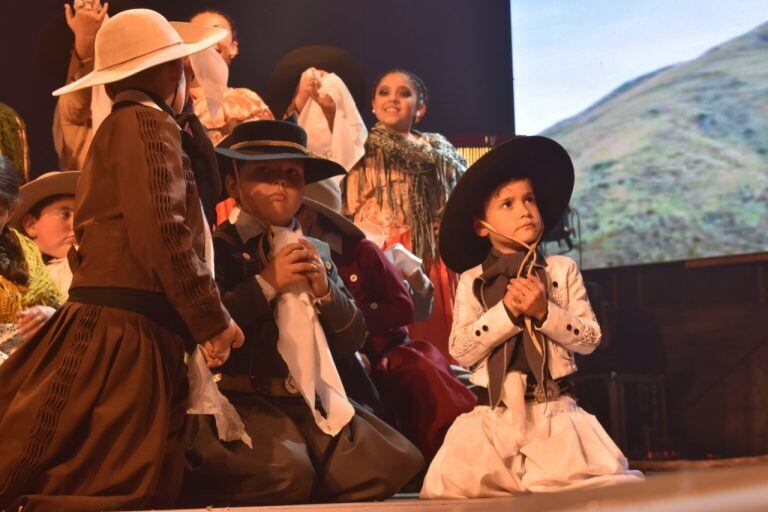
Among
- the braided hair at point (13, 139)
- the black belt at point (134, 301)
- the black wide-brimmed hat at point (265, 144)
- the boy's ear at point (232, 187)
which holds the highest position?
the braided hair at point (13, 139)

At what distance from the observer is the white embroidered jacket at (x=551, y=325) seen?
2617 mm

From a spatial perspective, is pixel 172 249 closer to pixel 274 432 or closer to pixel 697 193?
pixel 274 432

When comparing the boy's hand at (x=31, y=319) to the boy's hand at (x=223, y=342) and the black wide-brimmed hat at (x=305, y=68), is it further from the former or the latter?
the black wide-brimmed hat at (x=305, y=68)

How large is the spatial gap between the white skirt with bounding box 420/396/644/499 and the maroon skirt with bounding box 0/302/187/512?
73 cm

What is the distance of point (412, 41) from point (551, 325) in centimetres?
→ 391

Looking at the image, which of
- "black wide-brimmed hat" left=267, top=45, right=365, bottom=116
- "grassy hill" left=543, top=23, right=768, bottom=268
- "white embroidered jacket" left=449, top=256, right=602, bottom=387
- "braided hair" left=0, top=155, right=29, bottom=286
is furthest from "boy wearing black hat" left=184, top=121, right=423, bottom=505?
"grassy hill" left=543, top=23, right=768, bottom=268

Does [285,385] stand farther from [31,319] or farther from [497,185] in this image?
[497,185]

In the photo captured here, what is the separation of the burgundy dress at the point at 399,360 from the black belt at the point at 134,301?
1055 millimetres

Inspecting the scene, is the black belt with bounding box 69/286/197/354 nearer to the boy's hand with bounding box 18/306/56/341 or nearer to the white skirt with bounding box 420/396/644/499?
the boy's hand with bounding box 18/306/56/341

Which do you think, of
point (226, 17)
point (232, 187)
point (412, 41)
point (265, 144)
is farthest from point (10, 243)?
point (412, 41)

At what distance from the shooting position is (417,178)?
17.5 feet

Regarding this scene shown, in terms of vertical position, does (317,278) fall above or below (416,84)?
below

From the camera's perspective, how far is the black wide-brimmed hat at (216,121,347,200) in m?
2.89

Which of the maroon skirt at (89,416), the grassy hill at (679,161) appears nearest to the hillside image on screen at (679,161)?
the grassy hill at (679,161)
